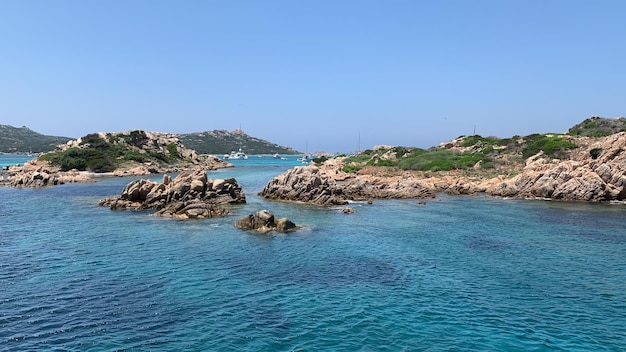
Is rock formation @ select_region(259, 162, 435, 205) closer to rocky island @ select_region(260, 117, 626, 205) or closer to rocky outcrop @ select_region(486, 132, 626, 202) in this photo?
rocky island @ select_region(260, 117, 626, 205)

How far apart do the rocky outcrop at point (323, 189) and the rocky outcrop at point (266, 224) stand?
20.2 metres

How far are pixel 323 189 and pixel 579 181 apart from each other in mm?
39877

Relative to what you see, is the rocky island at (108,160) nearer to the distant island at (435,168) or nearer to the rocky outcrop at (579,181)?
the distant island at (435,168)

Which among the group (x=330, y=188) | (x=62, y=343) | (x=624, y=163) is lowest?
(x=62, y=343)

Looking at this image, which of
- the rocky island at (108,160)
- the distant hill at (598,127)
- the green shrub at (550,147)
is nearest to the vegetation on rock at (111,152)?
the rocky island at (108,160)

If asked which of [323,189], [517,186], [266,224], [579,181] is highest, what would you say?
[579,181]

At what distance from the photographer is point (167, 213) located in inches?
2062

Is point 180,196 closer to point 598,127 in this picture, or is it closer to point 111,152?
point 111,152

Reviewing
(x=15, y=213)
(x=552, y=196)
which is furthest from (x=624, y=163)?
(x=15, y=213)

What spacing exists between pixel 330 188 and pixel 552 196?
1397 inches

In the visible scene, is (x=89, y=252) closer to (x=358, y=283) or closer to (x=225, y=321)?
(x=225, y=321)

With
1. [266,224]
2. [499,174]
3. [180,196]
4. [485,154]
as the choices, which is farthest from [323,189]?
[485,154]

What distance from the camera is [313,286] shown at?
26.7 meters

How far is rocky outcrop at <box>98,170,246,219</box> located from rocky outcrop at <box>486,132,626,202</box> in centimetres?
4670
